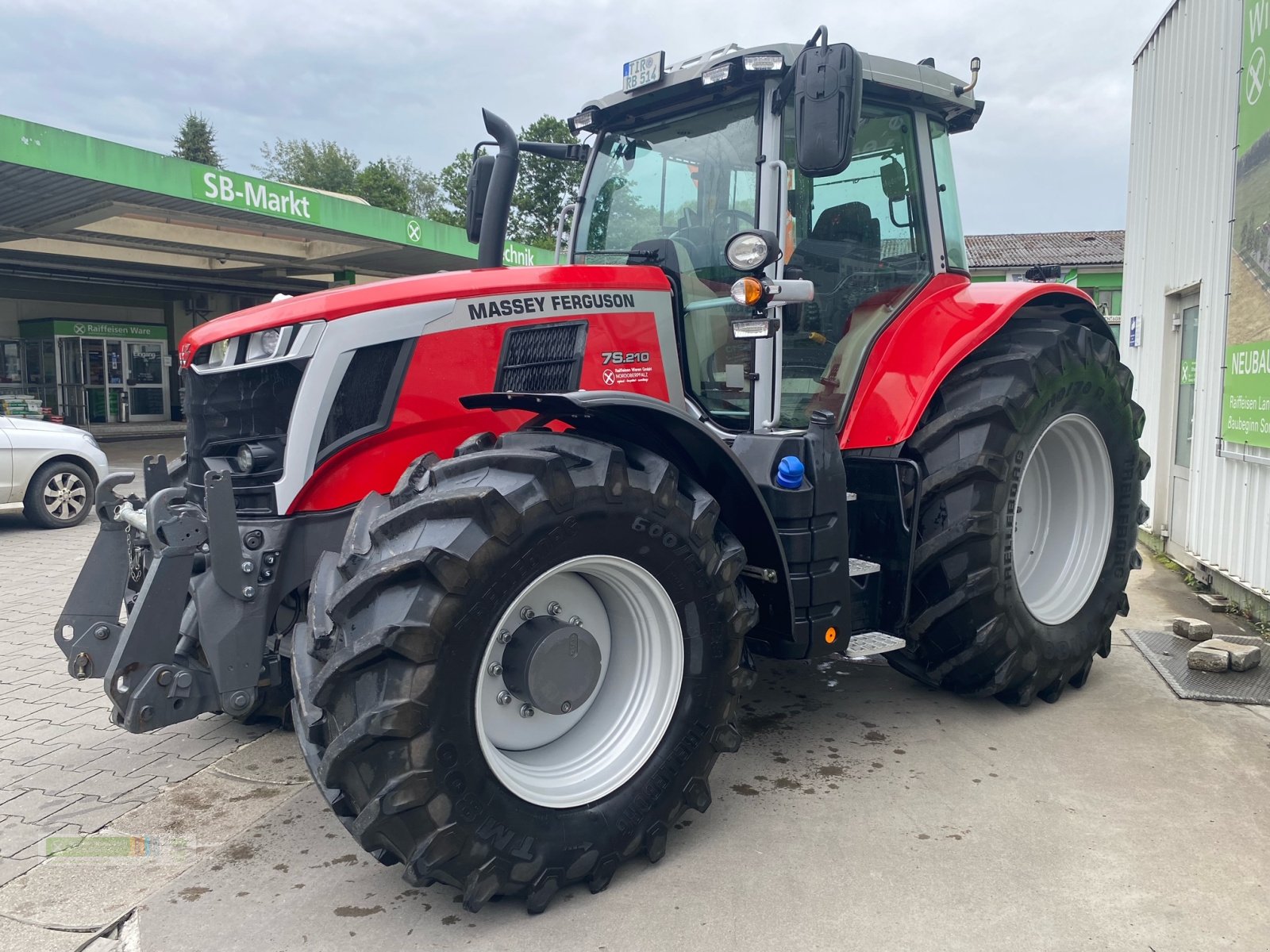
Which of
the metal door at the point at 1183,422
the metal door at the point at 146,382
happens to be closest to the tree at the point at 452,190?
the metal door at the point at 146,382

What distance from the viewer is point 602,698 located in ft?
10.1

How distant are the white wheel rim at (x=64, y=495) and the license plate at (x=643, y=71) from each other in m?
8.08

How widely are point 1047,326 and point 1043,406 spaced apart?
499 millimetres

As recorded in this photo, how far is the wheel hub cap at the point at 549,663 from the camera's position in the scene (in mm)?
2734

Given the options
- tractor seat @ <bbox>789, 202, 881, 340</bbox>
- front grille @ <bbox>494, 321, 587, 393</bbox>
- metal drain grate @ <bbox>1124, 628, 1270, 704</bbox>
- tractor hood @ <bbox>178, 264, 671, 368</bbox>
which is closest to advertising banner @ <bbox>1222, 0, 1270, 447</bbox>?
metal drain grate @ <bbox>1124, 628, 1270, 704</bbox>

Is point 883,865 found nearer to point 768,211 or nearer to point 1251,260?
point 768,211

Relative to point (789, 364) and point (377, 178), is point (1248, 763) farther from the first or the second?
point (377, 178)

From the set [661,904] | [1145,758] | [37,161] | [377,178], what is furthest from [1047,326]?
[377,178]

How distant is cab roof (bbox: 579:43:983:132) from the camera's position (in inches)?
142

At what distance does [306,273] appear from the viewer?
23.2 metres

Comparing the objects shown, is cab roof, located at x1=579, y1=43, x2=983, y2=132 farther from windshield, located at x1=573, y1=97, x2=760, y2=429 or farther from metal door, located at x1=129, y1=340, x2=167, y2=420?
metal door, located at x1=129, y1=340, x2=167, y2=420

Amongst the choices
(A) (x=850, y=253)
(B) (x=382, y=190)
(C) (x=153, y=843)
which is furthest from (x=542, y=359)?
(B) (x=382, y=190)

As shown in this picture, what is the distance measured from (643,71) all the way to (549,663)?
2312 millimetres

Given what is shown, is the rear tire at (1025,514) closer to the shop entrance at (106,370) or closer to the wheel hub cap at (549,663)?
the wheel hub cap at (549,663)
